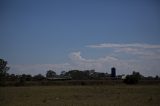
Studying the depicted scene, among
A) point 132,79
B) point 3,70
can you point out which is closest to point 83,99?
point 3,70

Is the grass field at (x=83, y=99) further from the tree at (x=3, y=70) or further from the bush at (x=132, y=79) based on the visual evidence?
the bush at (x=132, y=79)

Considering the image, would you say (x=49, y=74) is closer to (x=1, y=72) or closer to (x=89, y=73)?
(x=89, y=73)

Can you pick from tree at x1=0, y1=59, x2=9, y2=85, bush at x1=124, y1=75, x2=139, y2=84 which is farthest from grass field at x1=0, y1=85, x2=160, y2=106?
bush at x1=124, y1=75, x2=139, y2=84

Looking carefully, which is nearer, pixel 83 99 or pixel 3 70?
pixel 83 99

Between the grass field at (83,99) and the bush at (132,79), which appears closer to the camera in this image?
the grass field at (83,99)

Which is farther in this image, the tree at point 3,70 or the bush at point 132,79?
the bush at point 132,79

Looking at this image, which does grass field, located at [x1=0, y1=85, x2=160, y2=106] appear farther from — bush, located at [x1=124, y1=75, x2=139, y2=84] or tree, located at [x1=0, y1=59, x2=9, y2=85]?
bush, located at [x1=124, y1=75, x2=139, y2=84]

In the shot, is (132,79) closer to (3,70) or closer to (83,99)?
(3,70)

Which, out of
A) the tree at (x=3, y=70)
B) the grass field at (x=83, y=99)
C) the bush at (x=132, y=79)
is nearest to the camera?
the grass field at (x=83, y=99)

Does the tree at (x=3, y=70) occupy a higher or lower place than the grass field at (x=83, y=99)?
higher

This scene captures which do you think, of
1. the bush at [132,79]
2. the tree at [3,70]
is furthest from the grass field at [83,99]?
the bush at [132,79]

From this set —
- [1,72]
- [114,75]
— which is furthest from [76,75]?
[1,72]

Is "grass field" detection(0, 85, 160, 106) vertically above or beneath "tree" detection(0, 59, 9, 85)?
beneath

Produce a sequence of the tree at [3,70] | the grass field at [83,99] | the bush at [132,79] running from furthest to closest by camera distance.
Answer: the bush at [132,79] < the tree at [3,70] < the grass field at [83,99]
